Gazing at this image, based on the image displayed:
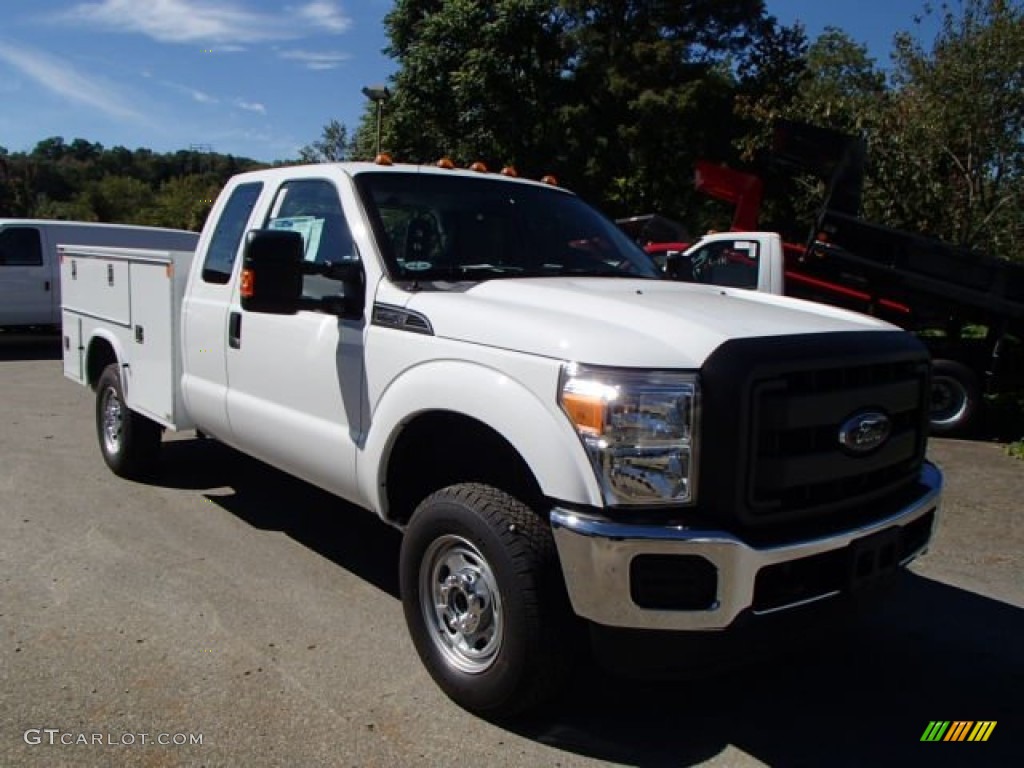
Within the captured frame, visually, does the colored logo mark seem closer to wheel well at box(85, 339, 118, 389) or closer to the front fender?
the front fender

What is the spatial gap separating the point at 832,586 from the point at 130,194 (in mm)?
59131

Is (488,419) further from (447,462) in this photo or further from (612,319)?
(447,462)

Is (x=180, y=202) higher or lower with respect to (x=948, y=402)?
higher

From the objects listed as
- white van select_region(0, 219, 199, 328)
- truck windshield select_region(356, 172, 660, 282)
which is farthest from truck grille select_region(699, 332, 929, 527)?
white van select_region(0, 219, 199, 328)

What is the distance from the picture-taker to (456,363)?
3174mm

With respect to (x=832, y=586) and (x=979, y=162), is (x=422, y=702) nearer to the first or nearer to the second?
(x=832, y=586)

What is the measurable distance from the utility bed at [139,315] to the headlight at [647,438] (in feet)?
11.1

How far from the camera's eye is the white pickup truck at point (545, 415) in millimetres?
2645

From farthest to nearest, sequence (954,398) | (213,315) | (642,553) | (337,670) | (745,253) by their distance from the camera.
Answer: (745,253), (954,398), (213,315), (337,670), (642,553)

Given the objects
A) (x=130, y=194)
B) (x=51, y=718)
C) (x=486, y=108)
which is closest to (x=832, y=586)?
(x=51, y=718)

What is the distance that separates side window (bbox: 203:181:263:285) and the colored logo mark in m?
3.91

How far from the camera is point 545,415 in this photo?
2.79 meters

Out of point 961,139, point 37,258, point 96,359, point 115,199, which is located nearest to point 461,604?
point 96,359

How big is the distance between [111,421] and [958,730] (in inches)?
221
